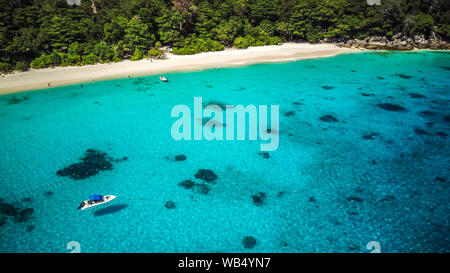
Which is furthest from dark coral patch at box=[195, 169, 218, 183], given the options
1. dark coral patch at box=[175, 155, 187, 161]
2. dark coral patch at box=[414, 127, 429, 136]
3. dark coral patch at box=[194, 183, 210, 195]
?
dark coral patch at box=[414, 127, 429, 136]

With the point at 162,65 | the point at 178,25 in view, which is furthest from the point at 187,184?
the point at 178,25

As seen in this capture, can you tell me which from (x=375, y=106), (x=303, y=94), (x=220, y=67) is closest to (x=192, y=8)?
(x=220, y=67)

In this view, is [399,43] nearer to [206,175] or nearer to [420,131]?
[420,131]

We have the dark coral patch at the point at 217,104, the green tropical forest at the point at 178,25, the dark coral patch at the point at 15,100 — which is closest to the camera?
the dark coral patch at the point at 217,104

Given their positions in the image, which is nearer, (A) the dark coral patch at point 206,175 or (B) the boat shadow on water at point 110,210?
(B) the boat shadow on water at point 110,210

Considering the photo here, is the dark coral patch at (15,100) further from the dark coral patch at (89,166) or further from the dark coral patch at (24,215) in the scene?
the dark coral patch at (24,215)

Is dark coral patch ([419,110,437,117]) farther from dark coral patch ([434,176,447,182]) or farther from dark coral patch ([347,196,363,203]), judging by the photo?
dark coral patch ([347,196,363,203])

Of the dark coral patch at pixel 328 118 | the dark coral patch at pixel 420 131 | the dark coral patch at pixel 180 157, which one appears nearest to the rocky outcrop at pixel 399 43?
the dark coral patch at pixel 328 118
